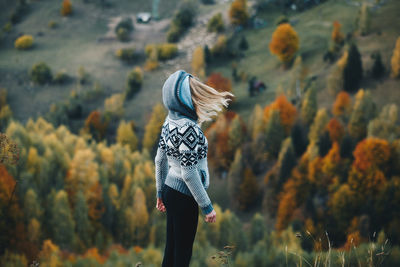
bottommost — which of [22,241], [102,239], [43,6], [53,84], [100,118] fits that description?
[102,239]

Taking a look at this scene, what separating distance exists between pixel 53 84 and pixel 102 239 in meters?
51.5

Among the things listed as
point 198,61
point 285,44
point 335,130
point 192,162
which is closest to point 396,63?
point 335,130

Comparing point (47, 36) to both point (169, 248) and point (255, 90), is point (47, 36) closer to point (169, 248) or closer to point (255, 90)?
point (255, 90)

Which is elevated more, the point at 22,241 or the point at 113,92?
the point at 113,92

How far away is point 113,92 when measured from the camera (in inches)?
3477

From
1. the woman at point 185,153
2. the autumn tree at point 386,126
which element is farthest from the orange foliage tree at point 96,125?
the woman at point 185,153

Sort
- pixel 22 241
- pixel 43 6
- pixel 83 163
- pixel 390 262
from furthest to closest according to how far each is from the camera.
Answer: pixel 43 6 → pixel 83 163 → pixel 22 241 → pixel 390 262

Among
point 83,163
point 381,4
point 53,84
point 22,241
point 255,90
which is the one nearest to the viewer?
point 22,241

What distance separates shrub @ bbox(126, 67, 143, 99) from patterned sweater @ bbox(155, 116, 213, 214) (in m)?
80.2

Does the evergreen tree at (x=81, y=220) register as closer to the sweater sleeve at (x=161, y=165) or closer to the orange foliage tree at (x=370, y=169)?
the orange foliage tree at (x=370, y=169)

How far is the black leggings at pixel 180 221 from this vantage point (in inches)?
269

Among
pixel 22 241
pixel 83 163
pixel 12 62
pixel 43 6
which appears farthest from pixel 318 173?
pixel 43 6

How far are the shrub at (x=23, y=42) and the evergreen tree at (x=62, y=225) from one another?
67993 mm

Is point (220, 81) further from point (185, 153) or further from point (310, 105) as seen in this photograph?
point (185, 153)
